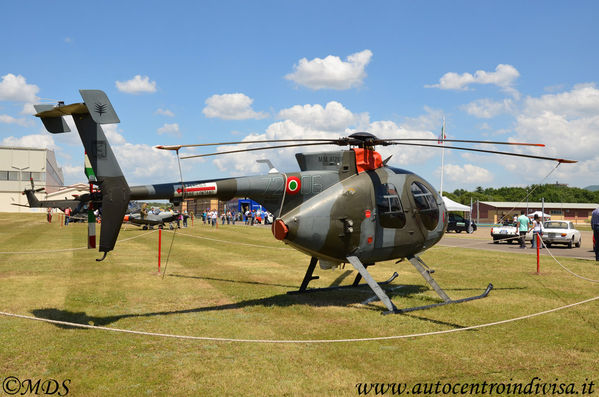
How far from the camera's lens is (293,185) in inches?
396

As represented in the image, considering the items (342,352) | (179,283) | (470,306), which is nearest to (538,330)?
(470,306)

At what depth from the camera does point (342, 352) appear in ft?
23.3

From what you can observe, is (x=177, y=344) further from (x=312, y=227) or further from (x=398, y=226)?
(x=398, y=226)

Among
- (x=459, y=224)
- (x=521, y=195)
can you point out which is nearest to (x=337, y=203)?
(x=459, y=224)

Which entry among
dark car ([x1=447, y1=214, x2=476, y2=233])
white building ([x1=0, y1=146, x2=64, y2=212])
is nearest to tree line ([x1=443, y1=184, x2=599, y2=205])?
dark car ([x1=447, y1=214, x2=476, y2=233])

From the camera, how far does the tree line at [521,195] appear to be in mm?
144000

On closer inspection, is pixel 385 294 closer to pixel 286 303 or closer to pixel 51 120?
pixel 286 303

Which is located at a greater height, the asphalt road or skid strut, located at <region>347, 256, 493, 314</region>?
→ skid strut, located at <region>347, 256, 493, 314</region>

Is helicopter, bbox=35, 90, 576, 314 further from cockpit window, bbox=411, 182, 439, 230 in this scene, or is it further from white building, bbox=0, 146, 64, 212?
white building, bbox=0, 146, 64, 212

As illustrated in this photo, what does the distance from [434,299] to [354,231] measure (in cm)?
292

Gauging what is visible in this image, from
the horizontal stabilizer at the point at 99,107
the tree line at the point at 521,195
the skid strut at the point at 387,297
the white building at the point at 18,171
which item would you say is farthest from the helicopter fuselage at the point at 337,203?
the tree line at the point at 521,195

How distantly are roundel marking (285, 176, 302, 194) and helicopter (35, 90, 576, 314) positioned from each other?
2 centimetres

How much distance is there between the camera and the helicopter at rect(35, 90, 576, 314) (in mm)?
9109

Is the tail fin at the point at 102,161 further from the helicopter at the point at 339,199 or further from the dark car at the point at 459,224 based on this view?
the dark car at the point at 459,224
